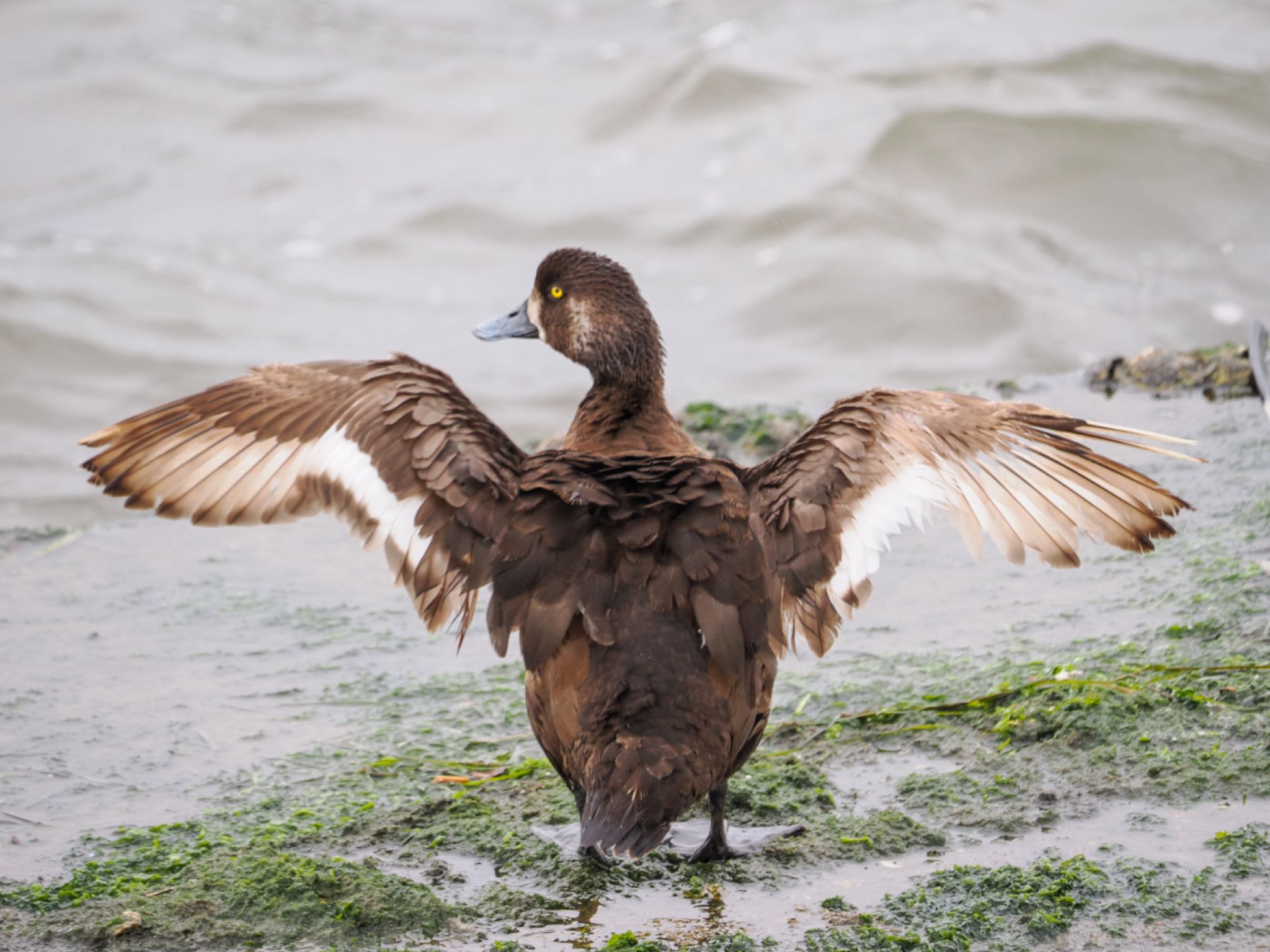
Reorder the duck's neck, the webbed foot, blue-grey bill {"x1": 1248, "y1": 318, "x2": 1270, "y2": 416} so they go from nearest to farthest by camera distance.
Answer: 1. the webbed foot
2. the duck's neck
3. blue-grey bill {"x1": 1248, "y1": 318, "x2": 1270, "y2": 416}

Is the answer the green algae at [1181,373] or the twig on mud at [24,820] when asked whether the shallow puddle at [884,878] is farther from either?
the green algae at [1181,373]

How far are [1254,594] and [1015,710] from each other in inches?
42.5

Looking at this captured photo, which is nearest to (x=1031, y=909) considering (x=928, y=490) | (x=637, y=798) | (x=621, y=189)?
(x=637, y=798)

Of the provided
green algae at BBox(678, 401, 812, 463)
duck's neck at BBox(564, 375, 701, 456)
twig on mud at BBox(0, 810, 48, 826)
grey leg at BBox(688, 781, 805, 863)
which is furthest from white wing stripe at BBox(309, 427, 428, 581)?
green algae at BBox(678, 401, 812, 463)

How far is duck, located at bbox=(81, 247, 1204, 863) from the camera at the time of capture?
11.4ft

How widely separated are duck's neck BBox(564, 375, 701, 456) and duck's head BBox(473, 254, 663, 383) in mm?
32

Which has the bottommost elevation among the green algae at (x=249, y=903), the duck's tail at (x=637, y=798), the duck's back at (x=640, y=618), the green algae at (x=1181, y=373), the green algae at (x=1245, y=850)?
the green algae at (x=249, y=903)

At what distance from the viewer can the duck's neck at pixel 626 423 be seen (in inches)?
168

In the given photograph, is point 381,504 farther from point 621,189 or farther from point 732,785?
point 621,189

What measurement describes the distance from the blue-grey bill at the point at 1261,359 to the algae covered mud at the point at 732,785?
0.43 meters

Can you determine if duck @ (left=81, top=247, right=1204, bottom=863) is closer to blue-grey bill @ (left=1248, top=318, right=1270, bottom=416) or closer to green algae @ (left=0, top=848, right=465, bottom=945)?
green algae @ (left=0, top=848, right=465, bottom=945)

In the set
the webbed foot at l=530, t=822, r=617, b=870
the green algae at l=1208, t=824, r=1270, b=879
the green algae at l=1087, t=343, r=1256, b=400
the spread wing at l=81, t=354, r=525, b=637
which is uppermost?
the green algae at l=1087, t=343, r=1256, b=400

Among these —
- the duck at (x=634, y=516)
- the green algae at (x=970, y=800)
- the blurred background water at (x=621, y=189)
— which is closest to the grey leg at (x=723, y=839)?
the duck at (x=634, y=516)

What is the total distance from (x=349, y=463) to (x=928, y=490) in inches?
58.5
